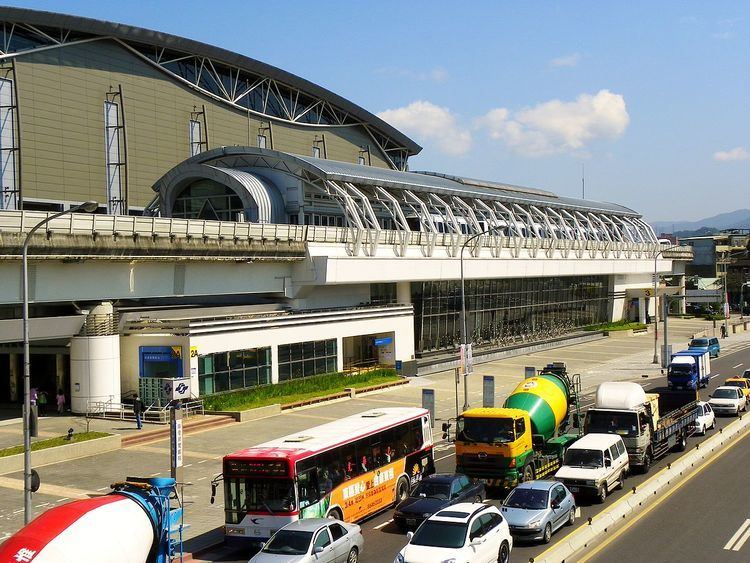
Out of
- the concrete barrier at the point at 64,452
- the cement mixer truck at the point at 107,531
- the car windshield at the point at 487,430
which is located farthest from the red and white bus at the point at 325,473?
the concrete barrier at the point at 64,452

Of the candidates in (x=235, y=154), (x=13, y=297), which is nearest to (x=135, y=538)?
(x=13, y=297)

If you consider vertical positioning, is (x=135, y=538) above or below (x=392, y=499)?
above

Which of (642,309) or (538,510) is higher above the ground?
(642,309)

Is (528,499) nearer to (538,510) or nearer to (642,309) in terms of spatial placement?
(538,510)

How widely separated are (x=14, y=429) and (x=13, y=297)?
6.15 meters

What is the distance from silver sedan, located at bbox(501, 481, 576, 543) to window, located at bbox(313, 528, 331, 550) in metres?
4.75

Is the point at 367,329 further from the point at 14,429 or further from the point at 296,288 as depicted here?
the point at 14,429

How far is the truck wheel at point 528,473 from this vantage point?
26013 mm

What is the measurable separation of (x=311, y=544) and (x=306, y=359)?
34.2 m

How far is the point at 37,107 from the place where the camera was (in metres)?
65.9

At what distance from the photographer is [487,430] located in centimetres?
2623

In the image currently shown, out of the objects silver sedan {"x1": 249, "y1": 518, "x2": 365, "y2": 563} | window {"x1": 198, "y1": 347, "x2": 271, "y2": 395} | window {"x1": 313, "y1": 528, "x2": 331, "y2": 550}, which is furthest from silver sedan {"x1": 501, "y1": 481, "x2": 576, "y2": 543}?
window {"x1": 198, "y1": 347, "x2": 271, "y2": 395}

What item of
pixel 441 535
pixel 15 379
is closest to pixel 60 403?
pixel 15 379

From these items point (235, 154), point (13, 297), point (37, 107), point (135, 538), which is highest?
point (37, 107)
